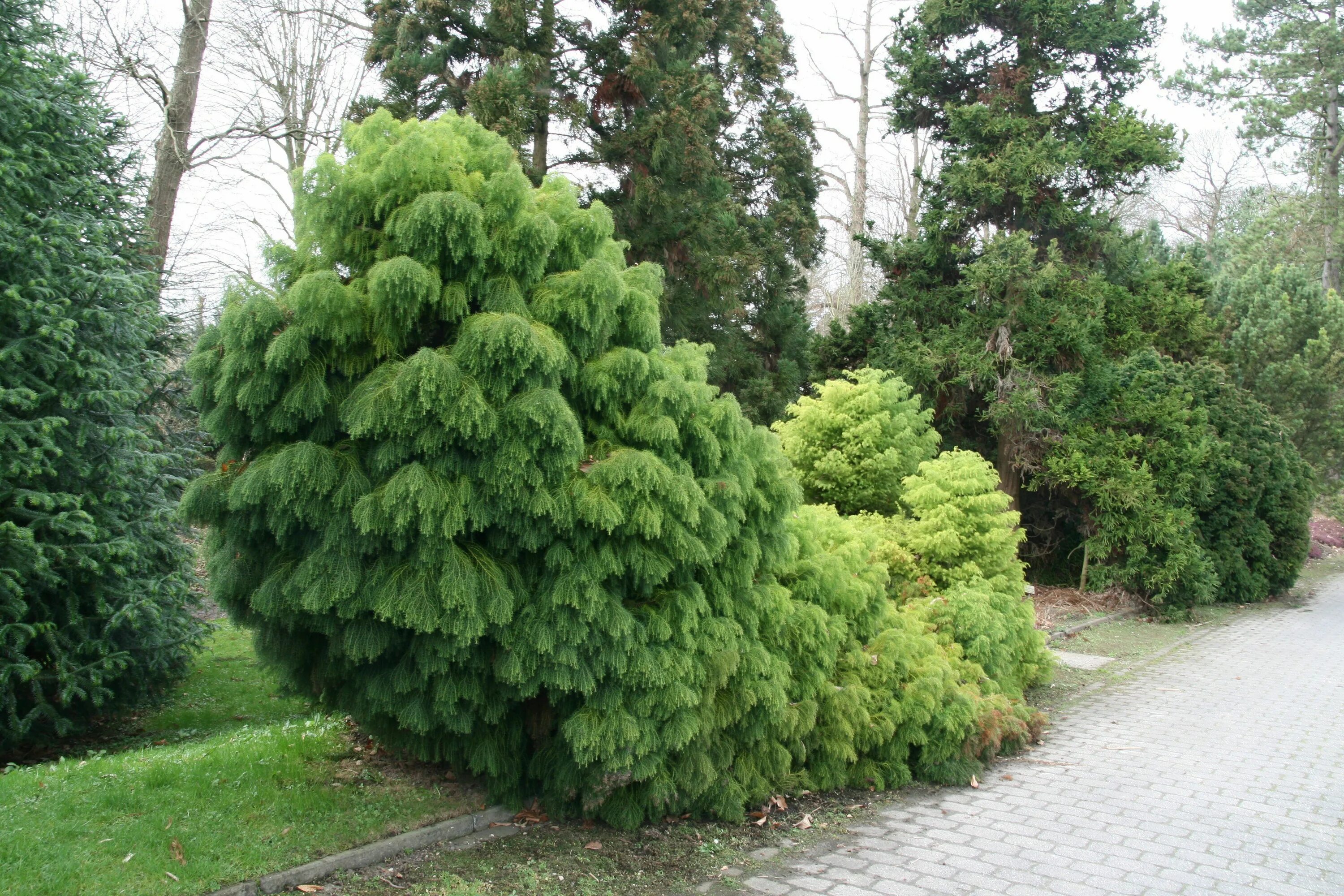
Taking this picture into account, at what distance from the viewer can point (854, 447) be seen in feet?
32.4

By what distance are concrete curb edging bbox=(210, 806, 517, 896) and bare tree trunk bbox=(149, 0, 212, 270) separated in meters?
10.3

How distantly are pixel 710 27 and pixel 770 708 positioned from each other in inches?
523

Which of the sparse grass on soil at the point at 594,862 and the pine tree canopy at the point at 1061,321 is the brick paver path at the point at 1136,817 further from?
the pine tree canopy at the point at 1061,321

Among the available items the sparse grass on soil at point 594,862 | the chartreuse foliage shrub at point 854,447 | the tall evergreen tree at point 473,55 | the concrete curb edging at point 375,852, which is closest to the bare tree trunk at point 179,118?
the tall evergreen tree at point 473,55

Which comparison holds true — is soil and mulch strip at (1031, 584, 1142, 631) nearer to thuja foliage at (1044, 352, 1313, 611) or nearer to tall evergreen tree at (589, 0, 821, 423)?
thuja foliage at (1044, 352, 1313, 611)

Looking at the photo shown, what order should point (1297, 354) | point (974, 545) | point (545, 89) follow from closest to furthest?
point (974, 545) < point (545, 89) < point (1297, 354)

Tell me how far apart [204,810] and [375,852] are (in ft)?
2.99

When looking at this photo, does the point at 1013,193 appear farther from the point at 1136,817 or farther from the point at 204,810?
the point at 204,810

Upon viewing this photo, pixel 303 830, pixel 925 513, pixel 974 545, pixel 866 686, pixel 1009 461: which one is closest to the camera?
pixel 303 830

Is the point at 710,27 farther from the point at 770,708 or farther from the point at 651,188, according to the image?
the point at 770,708

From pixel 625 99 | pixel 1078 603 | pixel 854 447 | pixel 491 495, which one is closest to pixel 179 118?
pixel 625 99

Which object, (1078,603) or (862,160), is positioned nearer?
(1078,603)

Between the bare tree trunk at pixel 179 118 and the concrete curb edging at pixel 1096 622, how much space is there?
1354cm

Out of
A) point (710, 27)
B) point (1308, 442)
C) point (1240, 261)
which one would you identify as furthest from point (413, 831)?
point (1240, 261)
